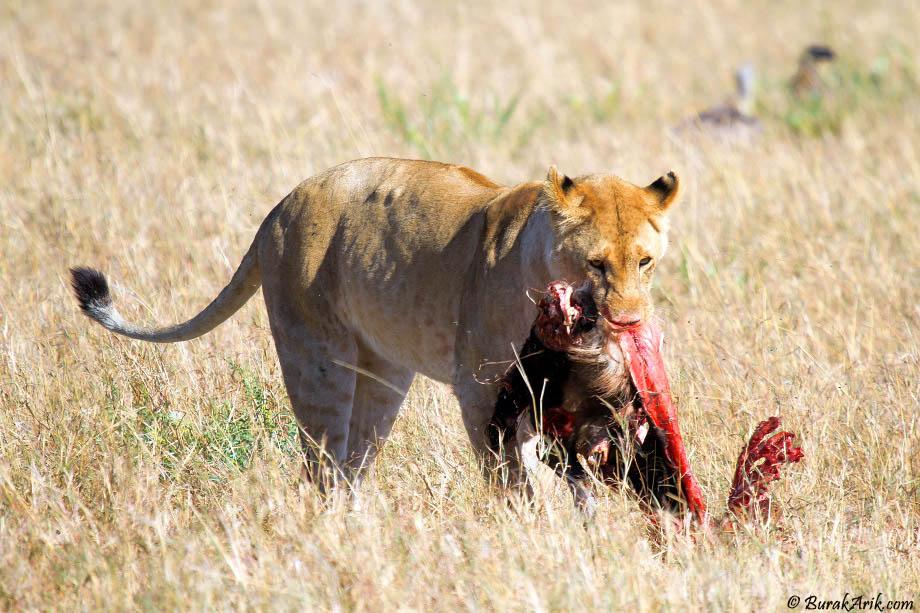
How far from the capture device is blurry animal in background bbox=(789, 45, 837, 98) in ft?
30.2

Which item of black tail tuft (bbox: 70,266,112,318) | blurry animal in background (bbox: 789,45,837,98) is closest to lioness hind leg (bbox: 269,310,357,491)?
black tail tuft (bbox: 70,266,112,318)

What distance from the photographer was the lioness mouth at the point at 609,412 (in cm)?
297

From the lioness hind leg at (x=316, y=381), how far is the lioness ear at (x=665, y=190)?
1.35 m

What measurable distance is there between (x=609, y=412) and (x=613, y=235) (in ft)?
1.80

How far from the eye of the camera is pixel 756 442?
3312 millimetres

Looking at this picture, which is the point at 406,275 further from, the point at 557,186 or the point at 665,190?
the point at 665,190

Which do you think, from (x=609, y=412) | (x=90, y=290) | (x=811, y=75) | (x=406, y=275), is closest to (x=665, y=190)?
(x=609, y=412)

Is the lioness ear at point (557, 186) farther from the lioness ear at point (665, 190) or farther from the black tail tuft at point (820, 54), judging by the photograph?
the black tail tuft at point (820, 54)

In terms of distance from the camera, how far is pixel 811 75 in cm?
942

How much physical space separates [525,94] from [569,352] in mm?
6998

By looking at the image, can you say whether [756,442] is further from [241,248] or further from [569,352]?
[241,248]

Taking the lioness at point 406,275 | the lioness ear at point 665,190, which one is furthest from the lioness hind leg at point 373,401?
the lioness ear at point 665,190

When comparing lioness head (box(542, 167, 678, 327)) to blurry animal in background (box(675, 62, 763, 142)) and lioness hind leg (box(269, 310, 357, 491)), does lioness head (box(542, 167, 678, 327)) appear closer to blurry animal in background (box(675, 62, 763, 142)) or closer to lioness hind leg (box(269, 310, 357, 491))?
lioness hind leg (box(269, 310, 357, 491))

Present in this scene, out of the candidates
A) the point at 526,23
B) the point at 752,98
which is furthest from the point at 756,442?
the point at 526,23
